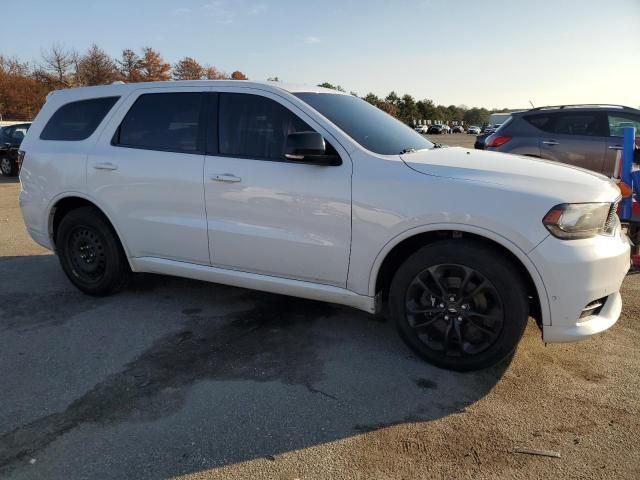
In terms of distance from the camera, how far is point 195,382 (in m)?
3.15

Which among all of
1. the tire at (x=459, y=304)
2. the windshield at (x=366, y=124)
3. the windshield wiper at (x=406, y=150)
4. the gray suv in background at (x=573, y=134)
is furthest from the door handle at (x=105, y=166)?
the gray suv in background at (x=573, y=134)

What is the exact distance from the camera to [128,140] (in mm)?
4293

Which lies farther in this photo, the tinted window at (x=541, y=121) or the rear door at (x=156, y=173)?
the tinted window at (x=541, y=121)

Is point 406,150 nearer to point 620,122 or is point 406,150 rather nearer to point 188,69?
point 620,122

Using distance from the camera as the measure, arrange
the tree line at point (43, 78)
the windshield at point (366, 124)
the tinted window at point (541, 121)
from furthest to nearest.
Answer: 1. the tree line at point (43, 78)
2. the tinted window at point (541, 121)
3. the windshield at point (366, 124)

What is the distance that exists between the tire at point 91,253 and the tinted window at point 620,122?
7.43 m

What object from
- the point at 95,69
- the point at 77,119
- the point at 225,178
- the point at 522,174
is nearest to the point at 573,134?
the point at 522,174

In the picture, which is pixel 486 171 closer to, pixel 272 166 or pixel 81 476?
pixel 272 166

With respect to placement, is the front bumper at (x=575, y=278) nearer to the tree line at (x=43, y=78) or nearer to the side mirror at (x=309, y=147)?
the side mirror at (x=309, y=147)

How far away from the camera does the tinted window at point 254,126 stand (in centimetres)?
367

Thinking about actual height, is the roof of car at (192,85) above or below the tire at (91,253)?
above

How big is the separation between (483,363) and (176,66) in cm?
7638

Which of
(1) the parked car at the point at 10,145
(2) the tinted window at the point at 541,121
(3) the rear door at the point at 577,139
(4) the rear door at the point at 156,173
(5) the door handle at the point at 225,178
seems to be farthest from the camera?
(1) the parked car at the point at 10,145

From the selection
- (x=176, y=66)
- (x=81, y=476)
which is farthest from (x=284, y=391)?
(x=176, y=66)
